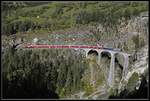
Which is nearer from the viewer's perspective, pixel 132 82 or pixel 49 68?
pixel 132 82

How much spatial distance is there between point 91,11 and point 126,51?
2.52 m

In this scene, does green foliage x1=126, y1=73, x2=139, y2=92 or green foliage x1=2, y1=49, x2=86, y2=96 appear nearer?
green foliage x1=126, y1=73, x2=139, y2=92

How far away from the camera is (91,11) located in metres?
16.9

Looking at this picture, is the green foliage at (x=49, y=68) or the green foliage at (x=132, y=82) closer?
the green foliage at (x=132, y=82)

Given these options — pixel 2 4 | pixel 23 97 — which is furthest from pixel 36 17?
pixel 23 97

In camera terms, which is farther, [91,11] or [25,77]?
[91,11]

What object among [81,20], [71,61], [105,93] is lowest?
[105,93]

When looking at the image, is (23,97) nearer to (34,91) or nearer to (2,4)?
(34,91)

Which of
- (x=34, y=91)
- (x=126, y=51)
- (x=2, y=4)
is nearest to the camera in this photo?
(x=2, y=4)

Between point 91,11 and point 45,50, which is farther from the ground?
point 91,11

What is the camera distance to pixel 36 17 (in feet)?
54.1

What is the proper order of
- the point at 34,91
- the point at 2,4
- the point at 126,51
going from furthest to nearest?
1. the point at 126,51
2. the point at 34,91
3. the point at 2,4

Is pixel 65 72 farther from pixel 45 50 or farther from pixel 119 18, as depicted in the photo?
pixel 119 18

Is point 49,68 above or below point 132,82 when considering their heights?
above
